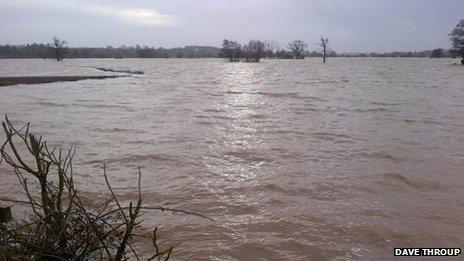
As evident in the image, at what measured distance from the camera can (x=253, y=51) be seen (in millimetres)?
121250

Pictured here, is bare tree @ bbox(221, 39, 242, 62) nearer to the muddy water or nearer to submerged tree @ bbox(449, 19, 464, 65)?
submerged tree @ bbox(449, 19, 464, 65)

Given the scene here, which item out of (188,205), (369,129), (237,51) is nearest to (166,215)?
(188,205)

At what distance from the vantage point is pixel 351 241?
5.63m

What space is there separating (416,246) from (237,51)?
120 meters

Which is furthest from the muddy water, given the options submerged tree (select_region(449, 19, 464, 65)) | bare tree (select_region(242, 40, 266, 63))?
bare tree (select_region(242, 40, 266, 63))

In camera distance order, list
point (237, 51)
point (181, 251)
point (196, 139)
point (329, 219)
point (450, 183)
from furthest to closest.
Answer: point (237, 51)
point (196, 139)
point (450, 183)
point (329, 219)
point (181, 251)

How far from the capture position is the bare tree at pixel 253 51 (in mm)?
120500

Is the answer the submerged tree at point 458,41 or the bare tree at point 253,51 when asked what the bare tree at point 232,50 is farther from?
the submerged tree at point 458,41

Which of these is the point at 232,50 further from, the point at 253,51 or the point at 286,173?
the point at 286,173

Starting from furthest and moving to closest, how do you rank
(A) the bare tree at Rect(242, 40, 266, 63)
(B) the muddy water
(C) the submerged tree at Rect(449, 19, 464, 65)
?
(A) the bare tree at Rect(242, 40, 266, 63) → (C) the submerged tree at Rect(449, 19, 464, 65) → (B) the muddy water

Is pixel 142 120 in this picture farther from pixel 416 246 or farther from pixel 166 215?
pixel 416 246

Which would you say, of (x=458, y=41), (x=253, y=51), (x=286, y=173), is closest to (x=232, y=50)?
(x=253, y=51)

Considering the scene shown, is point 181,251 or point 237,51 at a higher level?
point 237,51

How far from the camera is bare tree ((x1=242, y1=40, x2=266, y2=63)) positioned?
12050cm
